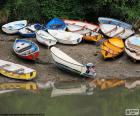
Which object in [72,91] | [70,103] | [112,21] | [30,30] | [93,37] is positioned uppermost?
[112,21]

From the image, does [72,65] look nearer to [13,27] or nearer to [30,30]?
[30,30]

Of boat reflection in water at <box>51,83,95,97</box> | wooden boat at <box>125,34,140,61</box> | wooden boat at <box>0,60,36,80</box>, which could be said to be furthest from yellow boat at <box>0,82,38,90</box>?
wooden boat at <box>125,34,140,61</box>

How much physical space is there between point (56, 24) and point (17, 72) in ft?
17.2

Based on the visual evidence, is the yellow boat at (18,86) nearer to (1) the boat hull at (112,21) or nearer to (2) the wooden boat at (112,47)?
(2) the wooden boat at (112,47)

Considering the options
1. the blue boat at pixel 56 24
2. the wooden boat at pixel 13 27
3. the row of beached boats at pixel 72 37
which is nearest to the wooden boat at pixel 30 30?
the row of beached boats at pixel 72 37

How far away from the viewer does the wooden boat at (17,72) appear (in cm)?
2153

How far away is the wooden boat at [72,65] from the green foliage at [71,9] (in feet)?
15.8

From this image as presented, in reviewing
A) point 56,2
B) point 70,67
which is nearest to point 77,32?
point 56,2

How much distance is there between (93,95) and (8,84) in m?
3.52

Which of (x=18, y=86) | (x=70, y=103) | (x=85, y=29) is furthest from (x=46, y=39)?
(x=70, y=103)

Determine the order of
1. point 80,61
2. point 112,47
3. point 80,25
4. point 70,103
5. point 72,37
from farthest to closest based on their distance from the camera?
1. point 80,25
2. point 72,37
3. point 112,47
4. point 80,61
5. point 70,103

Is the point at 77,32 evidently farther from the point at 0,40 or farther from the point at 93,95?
the point at 93,95

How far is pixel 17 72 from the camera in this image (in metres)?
21.6

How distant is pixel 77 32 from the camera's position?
84.4 ft
